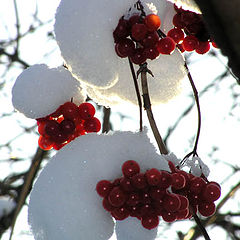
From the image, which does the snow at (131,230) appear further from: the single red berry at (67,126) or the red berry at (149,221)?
the single red berry at (67,126)

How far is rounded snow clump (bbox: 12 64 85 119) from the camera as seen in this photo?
0.99 meters

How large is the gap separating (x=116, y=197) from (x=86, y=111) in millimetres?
277

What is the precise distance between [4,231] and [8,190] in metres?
0.24

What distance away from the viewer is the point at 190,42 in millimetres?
→ 1082

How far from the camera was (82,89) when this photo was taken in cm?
106

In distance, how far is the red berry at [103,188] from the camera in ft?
2.70

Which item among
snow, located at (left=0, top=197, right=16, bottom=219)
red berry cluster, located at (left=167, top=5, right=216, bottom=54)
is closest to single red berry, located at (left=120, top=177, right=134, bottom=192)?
red berry cluster, located at (left=167, top=5, right=216, bottom=54)

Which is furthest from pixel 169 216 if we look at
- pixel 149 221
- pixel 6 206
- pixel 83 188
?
pixel 6 206

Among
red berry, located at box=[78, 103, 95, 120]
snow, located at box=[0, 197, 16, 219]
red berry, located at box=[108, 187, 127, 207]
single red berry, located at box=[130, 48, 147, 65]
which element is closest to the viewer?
red berry, located at box=[108, 187, 127, 207]

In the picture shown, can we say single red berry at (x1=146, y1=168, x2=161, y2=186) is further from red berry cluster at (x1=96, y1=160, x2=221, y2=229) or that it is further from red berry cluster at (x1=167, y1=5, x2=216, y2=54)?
red berry cluster at (x1=167, y1=5, x2=216, y2=54)

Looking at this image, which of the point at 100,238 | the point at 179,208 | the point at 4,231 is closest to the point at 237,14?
the point at 179,208

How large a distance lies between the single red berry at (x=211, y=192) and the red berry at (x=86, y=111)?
30cm

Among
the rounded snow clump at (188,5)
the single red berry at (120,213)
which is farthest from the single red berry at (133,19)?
the single red berry at (120,213)

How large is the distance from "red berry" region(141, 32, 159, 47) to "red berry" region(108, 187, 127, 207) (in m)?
0.29
